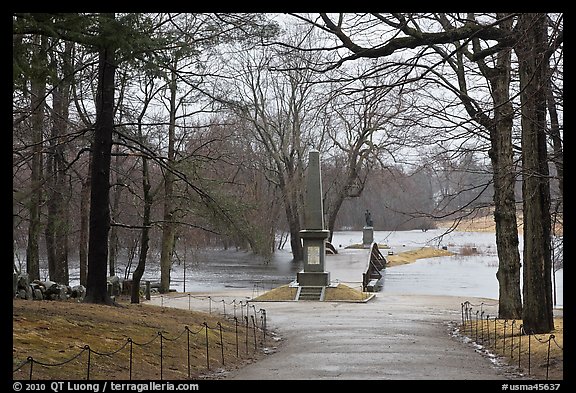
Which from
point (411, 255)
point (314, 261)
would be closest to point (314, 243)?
point (314, 261)

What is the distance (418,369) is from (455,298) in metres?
18.3

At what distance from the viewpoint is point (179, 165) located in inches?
705

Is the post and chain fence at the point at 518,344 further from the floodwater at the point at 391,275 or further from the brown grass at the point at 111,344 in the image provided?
the floodwater at the point at 391,275

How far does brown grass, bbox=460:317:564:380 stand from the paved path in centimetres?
37

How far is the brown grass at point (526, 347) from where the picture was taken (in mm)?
10055

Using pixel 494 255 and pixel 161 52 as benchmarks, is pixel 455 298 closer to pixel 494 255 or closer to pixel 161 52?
pixel 161 52

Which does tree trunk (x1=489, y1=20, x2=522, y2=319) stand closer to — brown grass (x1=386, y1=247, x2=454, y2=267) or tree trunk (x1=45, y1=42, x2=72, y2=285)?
tree trunk (x1=45, y1=42, x2=72, y2=285)

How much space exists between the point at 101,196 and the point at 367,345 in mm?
6419

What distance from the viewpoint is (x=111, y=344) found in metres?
10.3

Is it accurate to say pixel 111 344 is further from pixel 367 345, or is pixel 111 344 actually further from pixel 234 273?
pixel 234 273

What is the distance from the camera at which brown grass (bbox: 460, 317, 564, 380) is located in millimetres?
10055

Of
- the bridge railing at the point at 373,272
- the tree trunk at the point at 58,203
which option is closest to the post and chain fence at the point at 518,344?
the tree trunk at the point at 58,203

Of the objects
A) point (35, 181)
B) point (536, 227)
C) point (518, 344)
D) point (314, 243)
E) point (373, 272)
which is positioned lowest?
point (373, 272)
